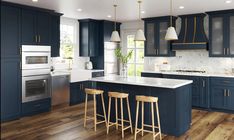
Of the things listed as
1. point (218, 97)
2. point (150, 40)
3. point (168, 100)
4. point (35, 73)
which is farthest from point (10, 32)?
point (218, 97)

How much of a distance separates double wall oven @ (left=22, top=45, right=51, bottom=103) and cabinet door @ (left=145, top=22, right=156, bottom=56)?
3202mm

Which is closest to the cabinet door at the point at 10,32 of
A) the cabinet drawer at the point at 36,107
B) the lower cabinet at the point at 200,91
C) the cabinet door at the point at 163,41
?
the cabinet drawer at the point at 36,107

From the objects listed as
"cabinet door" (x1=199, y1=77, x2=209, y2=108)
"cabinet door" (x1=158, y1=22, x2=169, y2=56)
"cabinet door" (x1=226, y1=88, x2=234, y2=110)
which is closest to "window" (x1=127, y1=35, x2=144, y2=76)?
"cabinet door" (x1=158, y1=22, x2=169, y2=56)

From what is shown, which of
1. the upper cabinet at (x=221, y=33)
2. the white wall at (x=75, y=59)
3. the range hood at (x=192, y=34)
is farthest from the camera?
the white wall at (x=75, y=59)

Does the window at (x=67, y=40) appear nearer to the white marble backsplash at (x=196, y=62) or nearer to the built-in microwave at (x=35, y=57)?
the built-in microwave at (x=35, y=57)

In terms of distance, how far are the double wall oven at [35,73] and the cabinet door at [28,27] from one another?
15 cm

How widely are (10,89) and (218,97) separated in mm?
5216

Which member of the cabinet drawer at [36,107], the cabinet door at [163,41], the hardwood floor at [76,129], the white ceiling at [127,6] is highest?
the white ceiling at [127,6]

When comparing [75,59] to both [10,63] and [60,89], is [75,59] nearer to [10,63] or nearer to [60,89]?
[60,89]

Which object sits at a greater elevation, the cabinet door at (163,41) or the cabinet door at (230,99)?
the cabinet door at (163,41)

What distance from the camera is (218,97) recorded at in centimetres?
630

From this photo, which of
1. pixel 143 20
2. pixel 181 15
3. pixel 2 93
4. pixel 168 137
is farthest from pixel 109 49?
pixel 168 137

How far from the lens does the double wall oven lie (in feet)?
18.7

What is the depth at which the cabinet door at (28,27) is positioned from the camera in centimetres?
566
